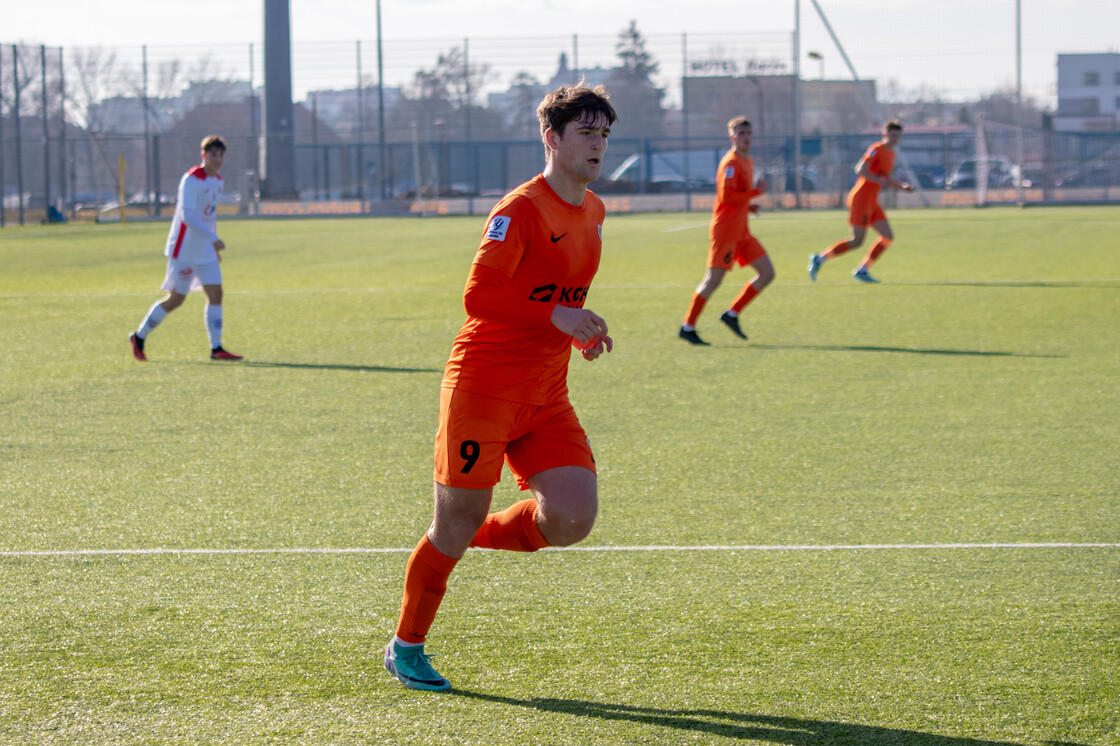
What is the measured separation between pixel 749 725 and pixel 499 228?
5.25 feet

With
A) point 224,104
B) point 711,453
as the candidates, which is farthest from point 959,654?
point 224,104

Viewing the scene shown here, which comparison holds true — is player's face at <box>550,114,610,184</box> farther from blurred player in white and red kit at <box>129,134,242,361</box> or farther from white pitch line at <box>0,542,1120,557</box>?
blurred player in white and red kit at <box>129,134,242,361</box>

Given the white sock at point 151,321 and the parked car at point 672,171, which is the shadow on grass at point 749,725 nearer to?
the white sock at point 151,321

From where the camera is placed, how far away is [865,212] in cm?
1620

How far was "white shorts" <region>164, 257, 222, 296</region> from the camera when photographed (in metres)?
10.8

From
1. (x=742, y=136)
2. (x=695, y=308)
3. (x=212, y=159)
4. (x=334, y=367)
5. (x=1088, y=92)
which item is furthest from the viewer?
(x=1088, y=92)

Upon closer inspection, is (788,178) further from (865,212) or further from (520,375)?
(520,375)

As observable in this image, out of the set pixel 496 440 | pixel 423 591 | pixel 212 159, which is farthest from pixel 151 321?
pixel 496 440

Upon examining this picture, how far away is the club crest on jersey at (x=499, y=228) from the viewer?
363 cm

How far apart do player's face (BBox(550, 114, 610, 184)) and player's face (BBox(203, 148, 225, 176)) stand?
7.46 metres

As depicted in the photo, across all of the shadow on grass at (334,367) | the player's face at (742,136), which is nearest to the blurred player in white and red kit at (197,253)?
the shadow on grass at (334,367)

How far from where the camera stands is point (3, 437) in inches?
303

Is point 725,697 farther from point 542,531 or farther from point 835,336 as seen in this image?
point 835,336

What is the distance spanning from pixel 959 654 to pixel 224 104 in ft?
177
